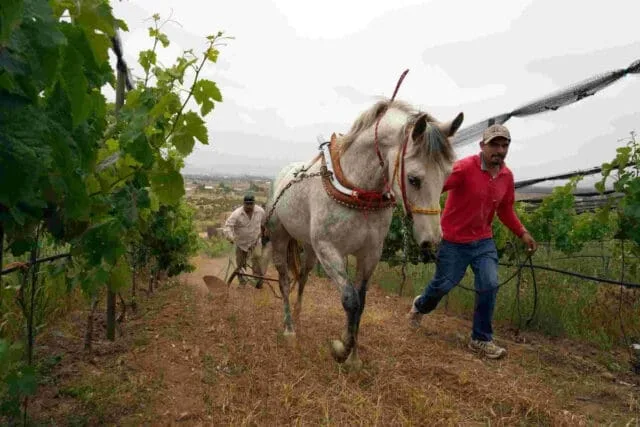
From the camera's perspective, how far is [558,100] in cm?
590

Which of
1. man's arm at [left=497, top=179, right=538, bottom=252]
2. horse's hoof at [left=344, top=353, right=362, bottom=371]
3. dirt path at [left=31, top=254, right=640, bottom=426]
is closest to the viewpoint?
dirt path at [left=31, top=254, right=640, bottom=426]

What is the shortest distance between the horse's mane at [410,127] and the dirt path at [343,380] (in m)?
1.64

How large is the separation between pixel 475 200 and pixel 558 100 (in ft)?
9.50

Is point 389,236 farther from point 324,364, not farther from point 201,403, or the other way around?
point 201,403

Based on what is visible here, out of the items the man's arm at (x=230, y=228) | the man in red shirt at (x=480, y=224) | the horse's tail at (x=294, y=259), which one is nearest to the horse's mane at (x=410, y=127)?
the man in red shirt at (x=480, y=224)

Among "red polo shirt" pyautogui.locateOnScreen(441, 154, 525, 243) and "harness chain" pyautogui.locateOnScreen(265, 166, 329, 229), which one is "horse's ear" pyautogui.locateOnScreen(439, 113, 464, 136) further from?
"red polo shirt" pyautogui.locateOnScreen(441, 154, 525, 243)

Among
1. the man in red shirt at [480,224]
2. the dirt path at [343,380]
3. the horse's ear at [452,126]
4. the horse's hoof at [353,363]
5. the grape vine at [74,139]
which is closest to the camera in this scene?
the grape vine at [74,139]

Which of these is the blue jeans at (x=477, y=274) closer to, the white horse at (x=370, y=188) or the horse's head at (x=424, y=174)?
the white horse at (x=370, y=188)

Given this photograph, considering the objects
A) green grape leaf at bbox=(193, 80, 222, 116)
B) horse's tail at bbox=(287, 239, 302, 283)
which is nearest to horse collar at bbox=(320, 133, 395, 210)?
green grape leaf at bbox=(193, 80, 222, 116)

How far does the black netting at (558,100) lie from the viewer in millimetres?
4914

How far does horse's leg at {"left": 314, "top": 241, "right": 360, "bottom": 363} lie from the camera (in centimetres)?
334

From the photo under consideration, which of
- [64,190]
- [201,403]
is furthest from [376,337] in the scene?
[64,190]

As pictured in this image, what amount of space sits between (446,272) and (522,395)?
1538mm

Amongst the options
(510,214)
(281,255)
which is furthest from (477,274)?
(281,255)
